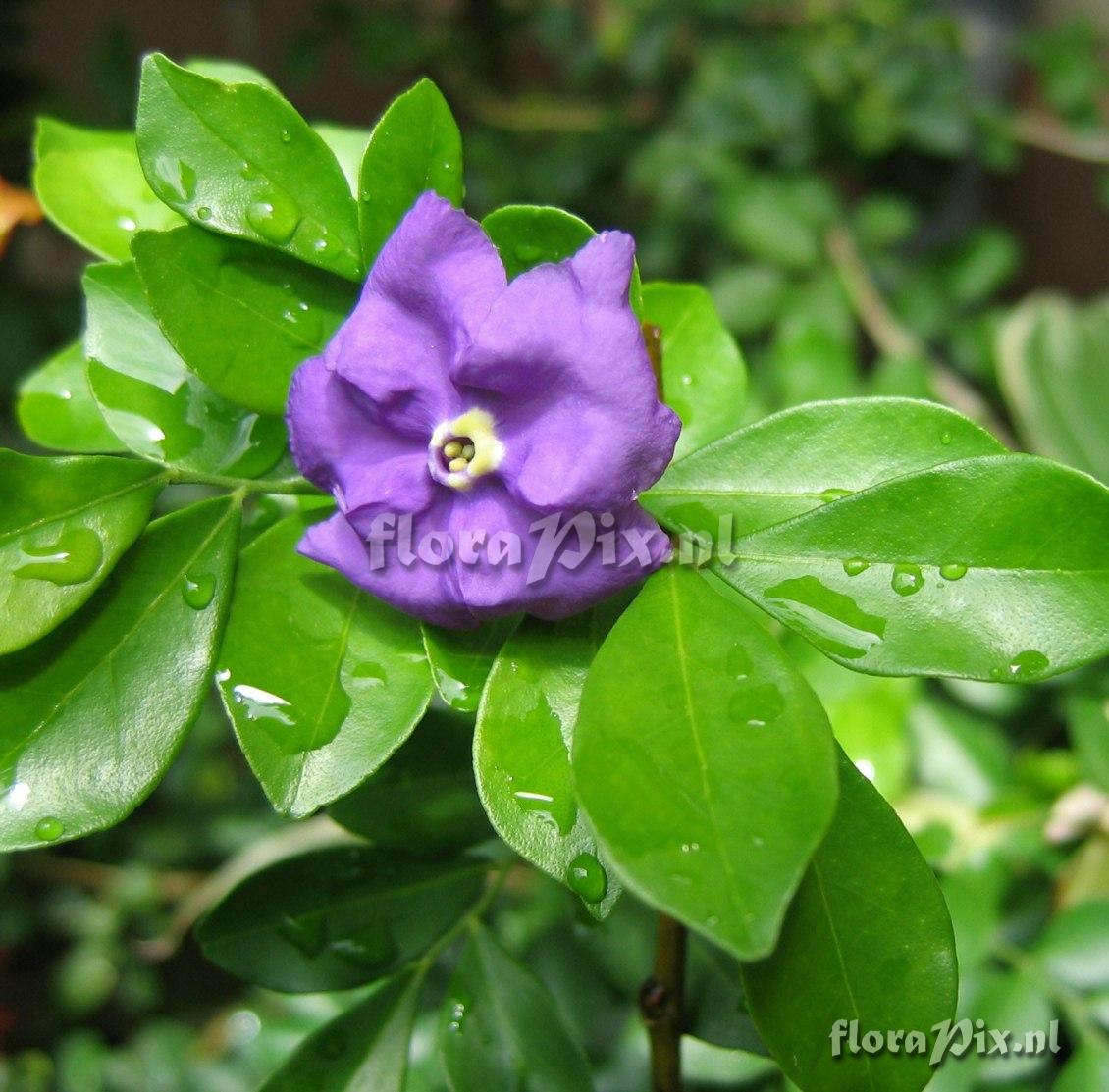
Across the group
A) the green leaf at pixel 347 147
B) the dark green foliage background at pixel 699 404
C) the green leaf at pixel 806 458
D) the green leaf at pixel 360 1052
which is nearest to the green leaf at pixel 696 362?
the dark green foliage background at pixel 699 404

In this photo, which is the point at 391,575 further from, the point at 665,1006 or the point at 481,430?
the point at 665,1006

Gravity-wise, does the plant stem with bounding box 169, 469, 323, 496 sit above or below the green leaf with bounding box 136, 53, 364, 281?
below

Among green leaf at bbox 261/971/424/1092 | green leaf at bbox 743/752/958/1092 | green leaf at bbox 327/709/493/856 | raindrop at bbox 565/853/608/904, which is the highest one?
raindrop at bbox 565/853/608/904

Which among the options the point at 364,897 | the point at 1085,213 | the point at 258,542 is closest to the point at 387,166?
the point at 258,542

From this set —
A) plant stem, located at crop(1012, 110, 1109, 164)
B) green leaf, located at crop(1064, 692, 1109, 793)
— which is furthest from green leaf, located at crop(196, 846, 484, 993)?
plant stem, located at crop(1012, 110, 1109, 164)

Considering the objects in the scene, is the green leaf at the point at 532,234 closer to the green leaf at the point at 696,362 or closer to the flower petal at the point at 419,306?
the flower petal at the point at 419,306

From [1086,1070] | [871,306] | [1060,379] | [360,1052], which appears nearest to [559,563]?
[360,1052]

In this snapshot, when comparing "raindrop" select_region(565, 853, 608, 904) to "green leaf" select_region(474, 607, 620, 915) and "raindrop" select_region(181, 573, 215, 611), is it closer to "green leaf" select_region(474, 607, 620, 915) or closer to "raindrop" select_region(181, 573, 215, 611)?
"green leaf" select_region(474, 607, 620, 915)
